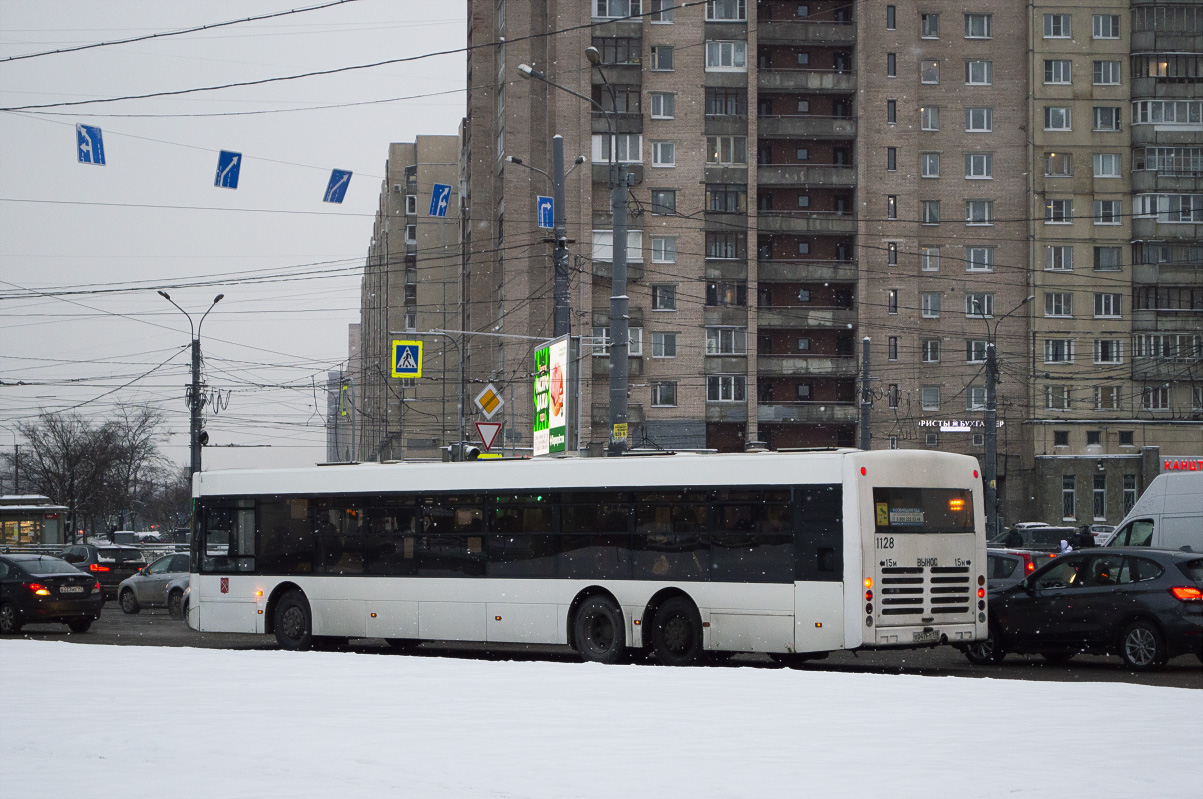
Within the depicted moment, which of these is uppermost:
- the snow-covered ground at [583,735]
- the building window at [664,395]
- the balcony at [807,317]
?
the balcony at [807,317]

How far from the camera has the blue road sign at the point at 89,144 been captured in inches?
959

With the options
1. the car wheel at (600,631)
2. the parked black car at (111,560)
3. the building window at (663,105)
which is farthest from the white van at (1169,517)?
the building window at (663,105)

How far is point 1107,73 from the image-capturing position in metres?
75.9

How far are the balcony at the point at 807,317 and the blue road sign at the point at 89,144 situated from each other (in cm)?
5092

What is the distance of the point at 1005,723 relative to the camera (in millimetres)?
9750

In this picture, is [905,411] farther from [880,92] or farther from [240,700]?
[240,700]

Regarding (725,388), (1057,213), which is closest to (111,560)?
(725,388)

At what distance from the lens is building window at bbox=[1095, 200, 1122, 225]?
7606 centimetres

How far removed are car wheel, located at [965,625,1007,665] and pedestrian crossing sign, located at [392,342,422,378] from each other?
23.1m

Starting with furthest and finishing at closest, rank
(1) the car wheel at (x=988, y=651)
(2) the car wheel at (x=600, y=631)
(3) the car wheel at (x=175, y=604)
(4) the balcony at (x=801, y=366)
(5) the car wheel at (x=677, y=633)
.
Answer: (4) the balcony at (x=801, y=366) → (3) the car wheel at (x=175, y=604) → (1) the car wheel at (x=988, y=651) → (2) the car wheel at (x=600, y=631) → (5) the car wheel at (x=677, y=633)

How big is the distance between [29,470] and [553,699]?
9515 cm

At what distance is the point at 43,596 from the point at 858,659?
49.6ft

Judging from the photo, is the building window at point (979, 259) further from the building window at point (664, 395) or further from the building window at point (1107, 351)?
the building window at point (664, 395)

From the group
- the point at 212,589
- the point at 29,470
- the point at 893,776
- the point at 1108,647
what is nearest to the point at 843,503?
the point at 1108,647
